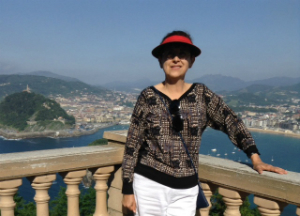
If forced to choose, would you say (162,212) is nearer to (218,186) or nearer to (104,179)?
(218,186)

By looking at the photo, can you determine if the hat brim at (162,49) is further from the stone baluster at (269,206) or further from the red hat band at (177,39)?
the stone baluster at (269,206)

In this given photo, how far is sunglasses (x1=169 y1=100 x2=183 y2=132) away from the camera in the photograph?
59.7 inches

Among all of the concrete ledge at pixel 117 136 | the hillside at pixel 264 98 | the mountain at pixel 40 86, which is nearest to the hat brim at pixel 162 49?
the concrete ledge at pixel 117 136

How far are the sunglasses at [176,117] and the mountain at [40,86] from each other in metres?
143

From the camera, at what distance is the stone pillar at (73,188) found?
198 centimetres

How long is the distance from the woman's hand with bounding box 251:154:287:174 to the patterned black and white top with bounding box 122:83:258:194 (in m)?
0.04

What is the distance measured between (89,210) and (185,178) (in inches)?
345

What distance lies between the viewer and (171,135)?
60.4 inches

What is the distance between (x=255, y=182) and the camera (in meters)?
1.61

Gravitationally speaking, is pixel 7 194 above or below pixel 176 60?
below

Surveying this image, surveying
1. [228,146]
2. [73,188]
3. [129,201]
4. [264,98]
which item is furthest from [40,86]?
[129,201]

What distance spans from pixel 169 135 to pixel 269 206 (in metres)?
0.65

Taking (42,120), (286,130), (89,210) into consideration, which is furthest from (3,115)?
(89,210)

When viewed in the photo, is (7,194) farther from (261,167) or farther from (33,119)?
(33,119)
